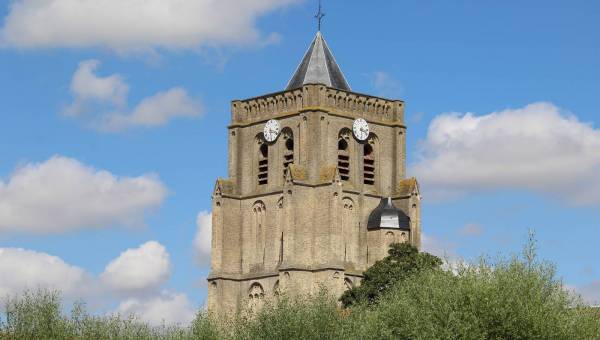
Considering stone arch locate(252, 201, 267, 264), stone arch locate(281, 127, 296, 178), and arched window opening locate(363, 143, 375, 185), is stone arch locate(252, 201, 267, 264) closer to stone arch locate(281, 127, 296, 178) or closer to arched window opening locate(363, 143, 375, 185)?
stone arch locate(281, 127, 296, 178)

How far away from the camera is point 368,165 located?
120 metres

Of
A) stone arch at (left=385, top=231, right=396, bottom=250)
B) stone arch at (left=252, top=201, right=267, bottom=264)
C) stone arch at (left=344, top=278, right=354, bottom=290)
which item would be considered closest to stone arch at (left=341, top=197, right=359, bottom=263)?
stone arch at (left=344, top=278, right=354, bottom=290)

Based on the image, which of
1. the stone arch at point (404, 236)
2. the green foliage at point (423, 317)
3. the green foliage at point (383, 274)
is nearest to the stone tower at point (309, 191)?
the stone arch at point (404, 236)

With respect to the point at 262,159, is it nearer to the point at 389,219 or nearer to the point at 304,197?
the point at 304,197

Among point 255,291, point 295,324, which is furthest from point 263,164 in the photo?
point 295,324

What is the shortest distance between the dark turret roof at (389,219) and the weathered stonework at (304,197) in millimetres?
543

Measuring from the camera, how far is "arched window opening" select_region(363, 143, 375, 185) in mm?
119688

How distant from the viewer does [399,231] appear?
4582 inches

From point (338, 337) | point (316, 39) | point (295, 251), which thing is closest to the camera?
point (338, 337)

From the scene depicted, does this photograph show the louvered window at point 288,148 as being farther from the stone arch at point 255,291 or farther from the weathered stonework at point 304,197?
the stone arch at point 255,291

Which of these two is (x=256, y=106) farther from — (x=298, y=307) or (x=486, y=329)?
(x=486, y=329)

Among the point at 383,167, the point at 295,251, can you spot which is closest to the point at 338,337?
the point at 295,251

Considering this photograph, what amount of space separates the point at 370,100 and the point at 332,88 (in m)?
3.83

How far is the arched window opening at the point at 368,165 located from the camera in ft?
393
